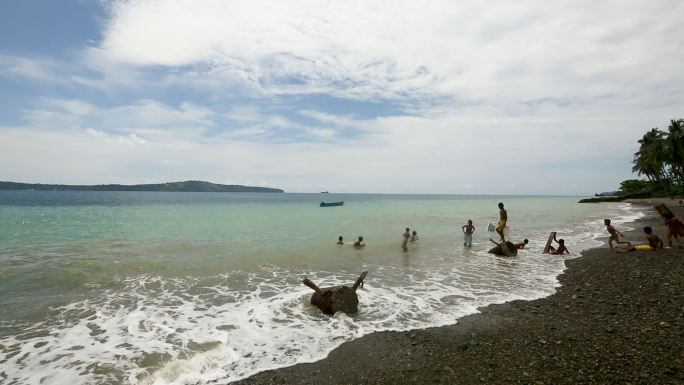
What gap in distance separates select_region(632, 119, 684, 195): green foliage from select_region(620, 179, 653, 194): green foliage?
10.1 feet

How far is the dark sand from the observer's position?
563cm

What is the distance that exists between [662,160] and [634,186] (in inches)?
1429

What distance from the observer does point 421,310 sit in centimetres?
965

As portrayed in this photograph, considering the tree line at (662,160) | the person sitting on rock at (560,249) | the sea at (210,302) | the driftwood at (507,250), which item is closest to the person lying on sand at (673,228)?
the sea at (210,302)

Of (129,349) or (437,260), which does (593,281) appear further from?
(129,349)

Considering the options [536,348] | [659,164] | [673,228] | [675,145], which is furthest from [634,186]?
[536,348]

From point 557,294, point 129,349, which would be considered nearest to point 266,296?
point 129,349

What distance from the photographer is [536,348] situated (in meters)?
6.55

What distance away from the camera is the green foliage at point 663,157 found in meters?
57.2

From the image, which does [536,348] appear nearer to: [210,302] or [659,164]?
[210,302]

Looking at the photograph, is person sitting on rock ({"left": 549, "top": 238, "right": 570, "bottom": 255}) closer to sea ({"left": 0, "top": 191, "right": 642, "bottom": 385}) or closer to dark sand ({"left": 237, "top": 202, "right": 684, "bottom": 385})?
sea ({"left": 0, "top": 191, "right": 642, "bottom": 385})

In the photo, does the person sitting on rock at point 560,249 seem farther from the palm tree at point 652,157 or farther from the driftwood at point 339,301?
the palm tree at point 652,157

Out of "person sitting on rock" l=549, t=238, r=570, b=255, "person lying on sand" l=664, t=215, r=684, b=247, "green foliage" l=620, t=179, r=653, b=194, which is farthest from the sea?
"green foliage" l=620, t=179, r=653, b=194

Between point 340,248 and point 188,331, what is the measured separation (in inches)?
554
